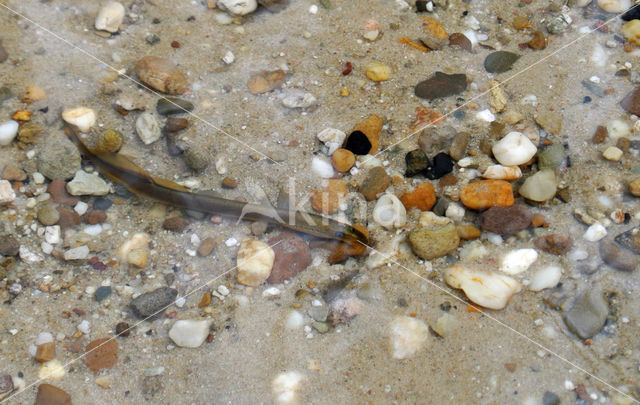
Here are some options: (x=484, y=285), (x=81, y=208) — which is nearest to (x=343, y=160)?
(x=484, y=285)

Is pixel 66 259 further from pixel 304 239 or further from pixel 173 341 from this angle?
pixel 304 239

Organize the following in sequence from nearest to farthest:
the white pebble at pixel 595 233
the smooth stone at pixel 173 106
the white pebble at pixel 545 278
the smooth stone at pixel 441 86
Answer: the white pebble at pixel 545 278, the white pebble at pixel 595 233, the smooth stone at pixel 173 106, the smooth stone at pixel 441 86

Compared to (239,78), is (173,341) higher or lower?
lower

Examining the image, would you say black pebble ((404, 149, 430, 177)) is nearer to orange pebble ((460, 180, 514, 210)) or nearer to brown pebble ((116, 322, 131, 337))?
orange pebble ((460, 180, 514, 210))

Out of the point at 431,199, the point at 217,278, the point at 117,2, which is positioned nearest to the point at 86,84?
the point at 117,2

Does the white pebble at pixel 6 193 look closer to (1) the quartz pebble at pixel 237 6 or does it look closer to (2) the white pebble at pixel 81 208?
(2) the white pebble at pixel 81 208

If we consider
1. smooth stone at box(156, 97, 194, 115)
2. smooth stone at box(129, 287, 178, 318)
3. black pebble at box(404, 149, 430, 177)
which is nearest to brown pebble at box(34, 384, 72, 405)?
smooth stone at box(129, 287, 178, 318)

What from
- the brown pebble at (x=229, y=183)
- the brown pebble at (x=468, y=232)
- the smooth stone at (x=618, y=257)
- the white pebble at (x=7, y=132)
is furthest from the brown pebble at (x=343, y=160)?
the white pebble at (x=7, y=132)
